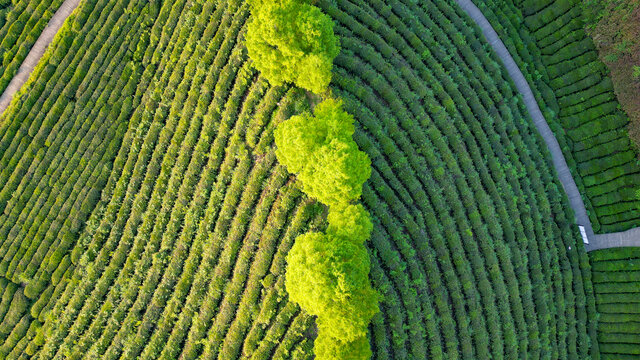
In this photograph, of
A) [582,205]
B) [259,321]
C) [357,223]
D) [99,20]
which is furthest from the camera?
[582,205]

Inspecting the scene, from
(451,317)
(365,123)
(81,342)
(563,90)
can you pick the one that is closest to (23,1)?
(81,342)

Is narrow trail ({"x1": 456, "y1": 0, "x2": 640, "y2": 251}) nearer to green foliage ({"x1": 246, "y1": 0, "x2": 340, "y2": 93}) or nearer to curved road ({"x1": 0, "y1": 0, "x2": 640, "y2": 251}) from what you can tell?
curved road ({"x1": 0, "y1": 0, "x2": 640, "y2": 251})

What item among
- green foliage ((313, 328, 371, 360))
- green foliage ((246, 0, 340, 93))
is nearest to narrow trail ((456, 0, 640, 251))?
green foliage ((246, 0, 340, 93))

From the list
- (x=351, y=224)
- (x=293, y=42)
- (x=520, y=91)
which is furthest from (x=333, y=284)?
(x=520, y=91)

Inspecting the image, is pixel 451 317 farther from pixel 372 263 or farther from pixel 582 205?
pixel 582 205

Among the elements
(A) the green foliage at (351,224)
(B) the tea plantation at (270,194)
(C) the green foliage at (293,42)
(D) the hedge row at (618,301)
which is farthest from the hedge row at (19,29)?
(D) the hedge row at (618,301)
